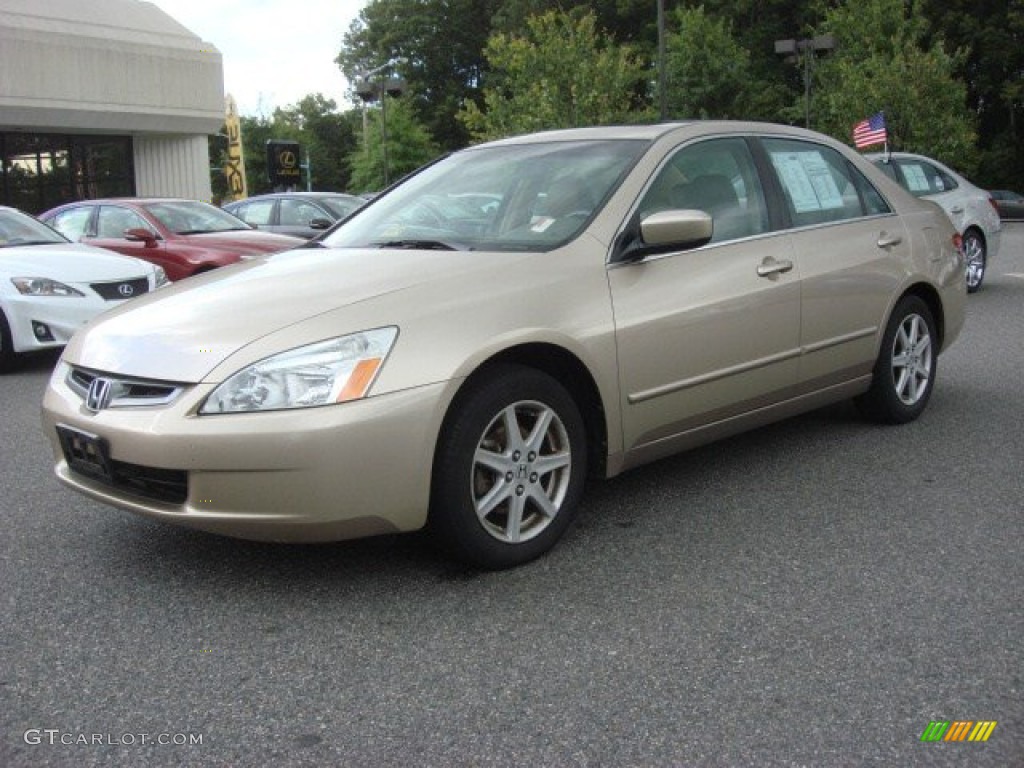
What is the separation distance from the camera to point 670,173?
4.39m

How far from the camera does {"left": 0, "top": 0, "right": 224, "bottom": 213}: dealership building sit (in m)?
25.9

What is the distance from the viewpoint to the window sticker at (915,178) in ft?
39.7

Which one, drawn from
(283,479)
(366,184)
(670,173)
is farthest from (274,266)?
(366,184)

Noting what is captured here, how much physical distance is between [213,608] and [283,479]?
0.52m

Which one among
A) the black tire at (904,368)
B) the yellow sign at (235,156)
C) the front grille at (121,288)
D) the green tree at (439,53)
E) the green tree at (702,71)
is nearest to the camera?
the black tire at (904,368)

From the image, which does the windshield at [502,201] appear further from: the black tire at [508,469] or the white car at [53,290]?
the white car at [53,290]

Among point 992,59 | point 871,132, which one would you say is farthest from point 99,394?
point 992,59

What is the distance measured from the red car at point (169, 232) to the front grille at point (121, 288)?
1785 millimetres

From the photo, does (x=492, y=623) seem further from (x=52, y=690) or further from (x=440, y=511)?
(x=52, y=690)

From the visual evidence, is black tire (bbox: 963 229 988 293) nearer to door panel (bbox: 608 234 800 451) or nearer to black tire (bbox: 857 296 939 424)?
black tire (bbox: 857 296 939 424)

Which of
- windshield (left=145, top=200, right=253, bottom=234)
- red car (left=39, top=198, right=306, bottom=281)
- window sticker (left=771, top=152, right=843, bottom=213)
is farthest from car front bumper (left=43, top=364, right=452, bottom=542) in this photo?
windshield (left=145, top=200, right=253, bottom=234)

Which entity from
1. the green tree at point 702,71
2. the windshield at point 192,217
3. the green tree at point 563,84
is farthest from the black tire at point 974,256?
the green tree at point 702,71

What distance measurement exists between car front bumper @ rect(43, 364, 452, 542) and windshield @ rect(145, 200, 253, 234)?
8.84 meters

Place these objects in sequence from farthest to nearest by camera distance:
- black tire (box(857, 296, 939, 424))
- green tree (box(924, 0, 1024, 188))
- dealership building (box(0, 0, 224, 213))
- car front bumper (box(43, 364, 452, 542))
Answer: green tree (box(924, 0, 1024, 188)) → dealership building (box(0, 0, 224, 213)) → black tire (box(857, 296, 939, 424)) → car front bumper (box(43, 364, 452, 542))
